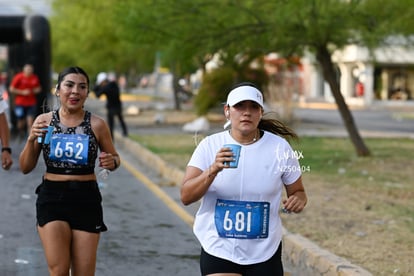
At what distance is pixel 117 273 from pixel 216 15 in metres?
9.40

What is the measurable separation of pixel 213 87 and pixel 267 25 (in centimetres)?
1593

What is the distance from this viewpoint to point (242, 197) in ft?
15.8

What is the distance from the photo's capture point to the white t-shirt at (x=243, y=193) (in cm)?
480

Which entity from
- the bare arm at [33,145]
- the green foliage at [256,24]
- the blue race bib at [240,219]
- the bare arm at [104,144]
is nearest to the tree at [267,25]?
the green foliage at [256,24]

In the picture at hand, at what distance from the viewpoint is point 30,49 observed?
70.0 feet

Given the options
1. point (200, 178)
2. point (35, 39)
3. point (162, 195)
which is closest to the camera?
point (200, 178)

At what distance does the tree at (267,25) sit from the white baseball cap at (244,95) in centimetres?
1010

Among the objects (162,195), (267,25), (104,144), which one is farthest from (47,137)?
(267,25)

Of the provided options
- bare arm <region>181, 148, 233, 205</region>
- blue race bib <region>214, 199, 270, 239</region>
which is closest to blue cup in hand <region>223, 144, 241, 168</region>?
bare arm <region>181, 148, 233, 205</region>

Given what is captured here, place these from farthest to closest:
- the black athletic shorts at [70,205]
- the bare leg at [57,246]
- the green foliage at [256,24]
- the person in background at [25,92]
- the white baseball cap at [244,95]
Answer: the person in background at [25,92], the green foliage at [256,24], the black athletic shorts at [70,205], the bare leg at [57,246], the white baseball cap at [244,95]

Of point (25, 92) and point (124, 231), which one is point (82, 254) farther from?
point (25, 92)

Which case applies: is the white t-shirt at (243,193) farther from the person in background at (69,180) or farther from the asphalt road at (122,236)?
the asphalt road at (122,236)

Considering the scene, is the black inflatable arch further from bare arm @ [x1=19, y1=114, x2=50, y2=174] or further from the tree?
bare arm @ [x1=19, y1=114, x2=50, y2=174]

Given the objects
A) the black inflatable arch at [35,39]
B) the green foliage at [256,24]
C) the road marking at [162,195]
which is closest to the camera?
the road marking at [162,195]
